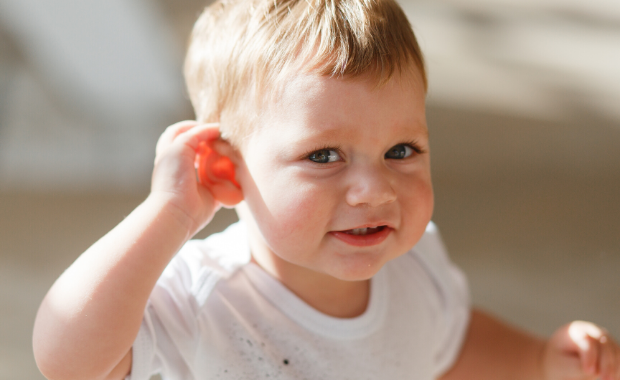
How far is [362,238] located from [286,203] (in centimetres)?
8

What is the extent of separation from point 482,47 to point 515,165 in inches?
12.3

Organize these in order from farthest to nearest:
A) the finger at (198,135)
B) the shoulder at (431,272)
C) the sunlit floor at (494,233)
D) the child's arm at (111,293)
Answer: the sunlit floor at (494,233) → the shoulder at (431,272) → the finger at (198,135) → the child's arm at (111,293)

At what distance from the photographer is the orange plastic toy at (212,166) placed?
2.13 feet

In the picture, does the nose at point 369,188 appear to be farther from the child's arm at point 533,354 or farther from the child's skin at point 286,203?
the child's arm at point 533,354

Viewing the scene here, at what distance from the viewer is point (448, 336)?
2.61 ft

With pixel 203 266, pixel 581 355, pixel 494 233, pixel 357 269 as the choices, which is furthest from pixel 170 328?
pixel 494 233

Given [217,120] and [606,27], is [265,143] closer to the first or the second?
[217,120]

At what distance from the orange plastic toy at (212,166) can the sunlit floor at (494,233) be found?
535mm

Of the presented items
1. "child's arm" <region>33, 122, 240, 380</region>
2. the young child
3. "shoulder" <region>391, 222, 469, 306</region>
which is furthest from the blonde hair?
"shoulder" <region>391, 222, 469, 306</region>

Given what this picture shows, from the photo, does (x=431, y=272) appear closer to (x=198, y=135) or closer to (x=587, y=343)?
(x=587, y=343)

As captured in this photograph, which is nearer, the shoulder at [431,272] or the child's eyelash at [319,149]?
the child's eyelash at [319,149]

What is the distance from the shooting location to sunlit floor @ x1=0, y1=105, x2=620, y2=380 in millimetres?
1155

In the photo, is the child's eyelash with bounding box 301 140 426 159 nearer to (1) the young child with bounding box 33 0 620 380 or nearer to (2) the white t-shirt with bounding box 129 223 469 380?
(1) the young child with bounding box 33 0 620 380

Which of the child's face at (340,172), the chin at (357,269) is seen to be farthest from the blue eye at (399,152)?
the chin at (357,269)
